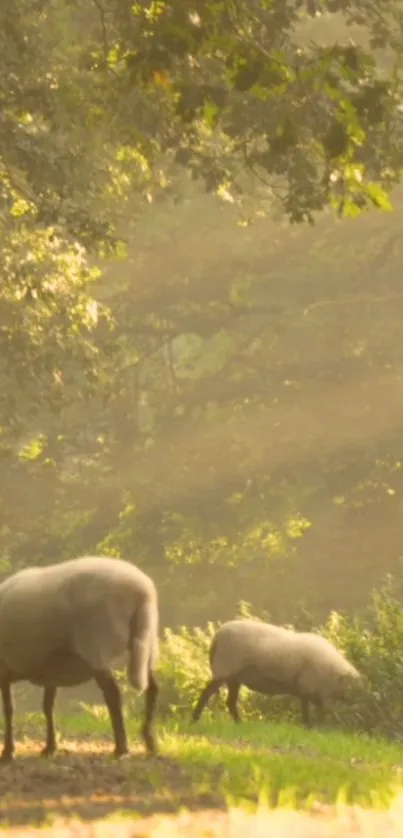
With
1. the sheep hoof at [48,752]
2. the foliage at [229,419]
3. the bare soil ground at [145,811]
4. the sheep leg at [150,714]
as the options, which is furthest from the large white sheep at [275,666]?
the foliage at [229,419]

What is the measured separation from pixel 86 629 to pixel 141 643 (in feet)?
1.32

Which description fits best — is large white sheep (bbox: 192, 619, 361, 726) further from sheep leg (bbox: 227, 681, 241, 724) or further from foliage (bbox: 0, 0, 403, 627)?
foliage (bbox: 0, 0, 403, 627)

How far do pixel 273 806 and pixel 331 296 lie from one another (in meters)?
28.1

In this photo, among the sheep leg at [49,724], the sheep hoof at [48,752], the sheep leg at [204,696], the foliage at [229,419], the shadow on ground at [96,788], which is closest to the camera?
the shadow on ground at [96,788]

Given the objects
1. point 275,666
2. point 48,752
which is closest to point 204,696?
point 275,666

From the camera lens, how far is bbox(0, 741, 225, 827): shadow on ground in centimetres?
591

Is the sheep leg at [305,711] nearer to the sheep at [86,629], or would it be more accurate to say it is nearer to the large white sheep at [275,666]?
the large white sheep at [275,666]

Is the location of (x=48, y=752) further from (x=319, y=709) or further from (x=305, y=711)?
(x=319, y=709)

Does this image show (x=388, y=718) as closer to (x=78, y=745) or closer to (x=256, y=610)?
(x=78, y=745)

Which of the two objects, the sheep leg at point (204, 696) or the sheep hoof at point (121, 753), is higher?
the sheep leg at point (204, 696)

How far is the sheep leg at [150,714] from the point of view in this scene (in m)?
8.19

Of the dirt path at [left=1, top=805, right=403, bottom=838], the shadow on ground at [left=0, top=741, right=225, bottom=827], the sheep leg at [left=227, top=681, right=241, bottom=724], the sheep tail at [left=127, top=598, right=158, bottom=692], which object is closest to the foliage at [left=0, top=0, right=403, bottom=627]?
the sheep leg at [left=227, top=681, right=241, bottom=724]

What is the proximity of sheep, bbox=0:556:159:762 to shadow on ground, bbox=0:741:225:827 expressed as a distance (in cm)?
44

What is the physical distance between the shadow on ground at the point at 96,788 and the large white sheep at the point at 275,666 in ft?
19.5
